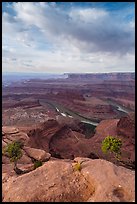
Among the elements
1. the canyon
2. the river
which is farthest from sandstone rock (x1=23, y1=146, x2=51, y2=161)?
the river

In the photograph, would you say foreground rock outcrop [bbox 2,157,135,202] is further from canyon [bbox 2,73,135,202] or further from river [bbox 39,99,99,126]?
river [bbox 39,99,99,126]

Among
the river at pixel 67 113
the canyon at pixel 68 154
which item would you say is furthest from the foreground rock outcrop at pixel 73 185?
the river at pixel 67 113

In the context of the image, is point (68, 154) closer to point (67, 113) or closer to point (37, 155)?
point (37, 155)

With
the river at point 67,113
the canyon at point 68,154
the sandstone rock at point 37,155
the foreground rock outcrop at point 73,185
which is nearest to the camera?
the foreground rock outcrop at point 73,185

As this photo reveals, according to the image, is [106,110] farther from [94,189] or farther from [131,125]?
[94,189]

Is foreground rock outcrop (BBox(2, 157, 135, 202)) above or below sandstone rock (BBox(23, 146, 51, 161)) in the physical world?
above

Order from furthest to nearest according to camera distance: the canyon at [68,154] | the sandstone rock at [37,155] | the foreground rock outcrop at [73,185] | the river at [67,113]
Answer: the river at [67,113], the sandstone rock at [37,155], the canyon at [68,154], the foreground rock outcrop at [73,185]

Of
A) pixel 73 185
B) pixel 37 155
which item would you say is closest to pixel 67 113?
pixel 37 155

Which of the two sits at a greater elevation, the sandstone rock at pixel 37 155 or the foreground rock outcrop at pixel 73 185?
the foreground rock outcrop at pixel 73 185

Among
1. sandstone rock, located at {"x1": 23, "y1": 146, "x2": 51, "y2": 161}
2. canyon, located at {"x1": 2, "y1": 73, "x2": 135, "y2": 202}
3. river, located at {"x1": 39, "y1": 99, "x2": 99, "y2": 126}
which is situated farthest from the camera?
river, located at {"x1": 39, "y1": 99, "x2": 99, "y2": 126}

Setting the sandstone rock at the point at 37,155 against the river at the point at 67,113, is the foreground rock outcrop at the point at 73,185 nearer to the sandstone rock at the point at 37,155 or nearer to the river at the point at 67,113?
the sandstone rock at the point at 37,155
